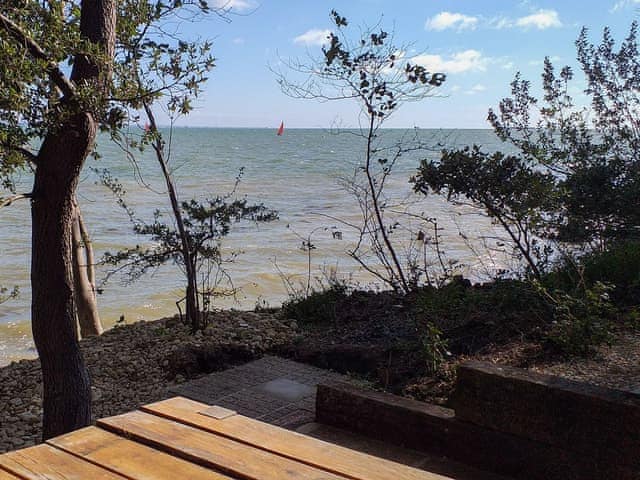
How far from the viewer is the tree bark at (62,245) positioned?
152 inches

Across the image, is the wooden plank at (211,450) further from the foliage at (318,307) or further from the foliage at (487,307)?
the foliage at (318,307)

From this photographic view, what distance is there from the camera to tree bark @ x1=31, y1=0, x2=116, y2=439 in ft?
12.7

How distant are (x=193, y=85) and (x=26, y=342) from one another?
23.7ft

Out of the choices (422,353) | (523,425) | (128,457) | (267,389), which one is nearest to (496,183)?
(422,353)

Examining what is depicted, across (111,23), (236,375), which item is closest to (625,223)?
(236,375)

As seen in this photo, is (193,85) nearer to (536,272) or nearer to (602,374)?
(602,374)

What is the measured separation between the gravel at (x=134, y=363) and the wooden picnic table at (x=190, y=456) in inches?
127

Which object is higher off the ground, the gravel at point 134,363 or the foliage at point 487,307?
the foliage at point 487,307

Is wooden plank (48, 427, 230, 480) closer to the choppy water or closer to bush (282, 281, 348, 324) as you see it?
the choppy water

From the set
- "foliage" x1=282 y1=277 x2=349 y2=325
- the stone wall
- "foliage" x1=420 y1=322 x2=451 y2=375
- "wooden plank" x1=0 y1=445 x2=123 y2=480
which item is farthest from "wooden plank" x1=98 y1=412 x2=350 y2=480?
"foliage" x1=282 y1=277 x2=349 y2=325

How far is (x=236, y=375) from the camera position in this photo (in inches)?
208

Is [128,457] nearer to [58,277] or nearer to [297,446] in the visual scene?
[297,446]

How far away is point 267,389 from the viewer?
4.90 metres

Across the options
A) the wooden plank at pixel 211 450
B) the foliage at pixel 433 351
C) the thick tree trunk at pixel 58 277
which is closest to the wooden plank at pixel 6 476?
the wooden plank at pixel 211 450
